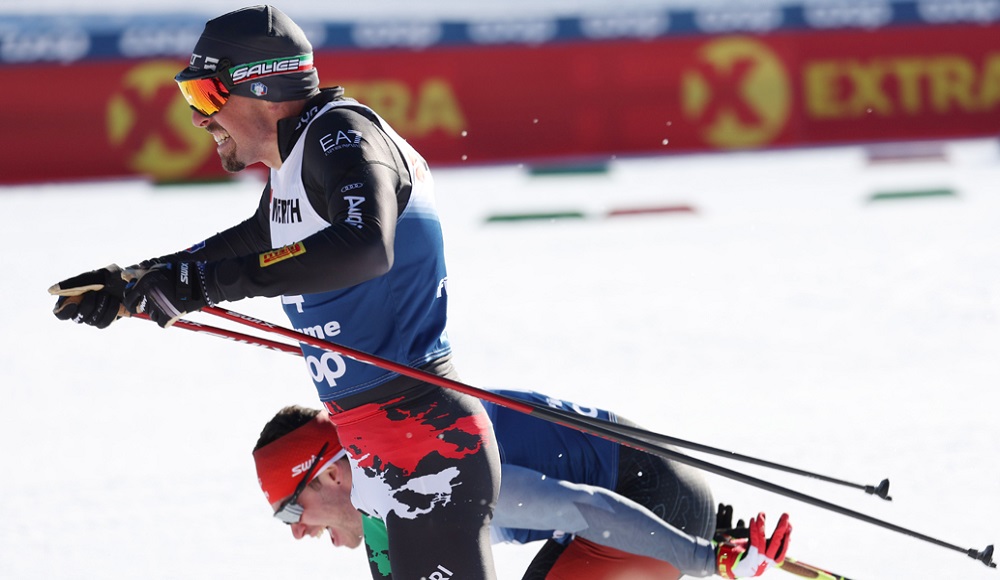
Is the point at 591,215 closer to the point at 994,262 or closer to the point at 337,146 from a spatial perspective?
the point at 994,262

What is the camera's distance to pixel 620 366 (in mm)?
7289

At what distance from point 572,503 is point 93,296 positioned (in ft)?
5.19

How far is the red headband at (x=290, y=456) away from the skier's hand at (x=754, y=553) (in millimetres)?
1313

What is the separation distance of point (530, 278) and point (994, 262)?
11.4 feet

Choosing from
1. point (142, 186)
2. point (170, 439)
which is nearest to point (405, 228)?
point (170, 439)

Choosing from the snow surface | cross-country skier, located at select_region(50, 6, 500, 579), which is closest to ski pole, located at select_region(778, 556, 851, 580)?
the snow surface

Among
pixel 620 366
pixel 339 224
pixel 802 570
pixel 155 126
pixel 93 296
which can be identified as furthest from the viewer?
pixel 155 126

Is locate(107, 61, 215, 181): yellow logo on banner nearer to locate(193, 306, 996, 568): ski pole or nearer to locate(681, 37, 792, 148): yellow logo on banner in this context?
locate(681, 37, 792, 148): yellow logo on banner

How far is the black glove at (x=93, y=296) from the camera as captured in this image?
300 cm

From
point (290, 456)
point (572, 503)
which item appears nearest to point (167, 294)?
point (290, 456)

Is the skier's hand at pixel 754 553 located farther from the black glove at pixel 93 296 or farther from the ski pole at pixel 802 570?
the black glove at pixel 93 296

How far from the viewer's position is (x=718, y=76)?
1520cm

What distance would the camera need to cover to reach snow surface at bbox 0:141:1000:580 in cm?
520

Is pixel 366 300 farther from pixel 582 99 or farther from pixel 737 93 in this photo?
pixel 737 93
